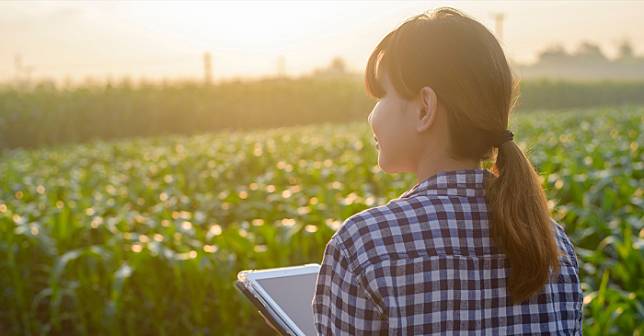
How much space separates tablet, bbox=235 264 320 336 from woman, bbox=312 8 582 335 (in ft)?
0.64

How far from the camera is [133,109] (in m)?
21.1

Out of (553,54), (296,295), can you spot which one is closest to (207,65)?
(296,295)

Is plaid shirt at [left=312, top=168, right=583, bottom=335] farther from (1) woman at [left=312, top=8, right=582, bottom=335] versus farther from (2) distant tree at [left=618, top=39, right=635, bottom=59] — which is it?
(2) distant tree at [left=618, top=39, right=635, bottom=59]

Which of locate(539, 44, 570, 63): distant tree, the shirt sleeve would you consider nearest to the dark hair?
the shirt sleeve

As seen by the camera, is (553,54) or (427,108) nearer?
(427,108)

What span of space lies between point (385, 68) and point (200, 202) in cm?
429

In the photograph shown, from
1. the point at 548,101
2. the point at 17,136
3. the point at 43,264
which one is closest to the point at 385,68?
the point at 43,264

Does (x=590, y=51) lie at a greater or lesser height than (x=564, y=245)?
lesser

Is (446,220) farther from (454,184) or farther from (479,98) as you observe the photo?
(479,98)

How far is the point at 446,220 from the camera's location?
142cm

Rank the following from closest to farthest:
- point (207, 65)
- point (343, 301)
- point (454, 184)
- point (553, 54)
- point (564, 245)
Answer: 1. point (343, 301)
2. point (454, 184)
3. point (564, 245)
4. point (207, 65)
5. point (553, 54)

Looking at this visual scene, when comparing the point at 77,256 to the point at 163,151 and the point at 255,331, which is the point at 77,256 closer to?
the point at 255,331

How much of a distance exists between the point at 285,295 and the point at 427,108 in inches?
21.2

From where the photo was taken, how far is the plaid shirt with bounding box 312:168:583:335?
1351 millimetres
